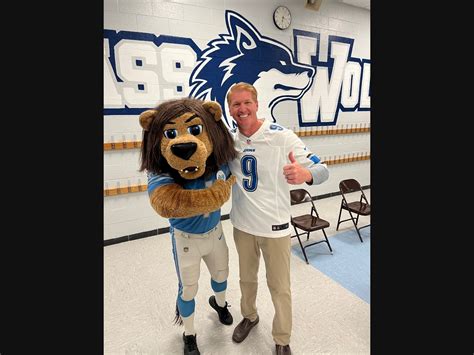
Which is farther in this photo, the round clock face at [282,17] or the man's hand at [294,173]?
→ the round clock face at [282,17]

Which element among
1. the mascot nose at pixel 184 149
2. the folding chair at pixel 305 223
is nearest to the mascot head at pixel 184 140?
the mascot nose at pixel 184 149

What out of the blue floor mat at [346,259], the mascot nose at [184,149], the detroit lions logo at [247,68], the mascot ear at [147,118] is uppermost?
the detroit lions logo at [247,68]

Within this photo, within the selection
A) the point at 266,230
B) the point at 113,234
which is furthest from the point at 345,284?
the point at 113,234

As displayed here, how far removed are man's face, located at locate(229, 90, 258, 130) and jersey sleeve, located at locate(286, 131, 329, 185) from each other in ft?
0.89

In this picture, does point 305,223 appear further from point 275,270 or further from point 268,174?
point 268,174

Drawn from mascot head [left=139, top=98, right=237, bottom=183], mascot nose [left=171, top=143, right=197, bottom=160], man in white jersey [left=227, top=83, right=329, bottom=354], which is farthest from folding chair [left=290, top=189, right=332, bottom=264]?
mascot nose [left=171, top=143, right=197, bottom=160]

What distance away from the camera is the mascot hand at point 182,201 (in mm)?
A: 1572

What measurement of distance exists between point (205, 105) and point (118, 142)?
2.30m

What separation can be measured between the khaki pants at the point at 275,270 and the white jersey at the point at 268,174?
0.30 feet

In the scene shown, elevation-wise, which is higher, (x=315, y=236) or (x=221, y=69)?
(x=221, y=69)

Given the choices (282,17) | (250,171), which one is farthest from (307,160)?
(282,17)

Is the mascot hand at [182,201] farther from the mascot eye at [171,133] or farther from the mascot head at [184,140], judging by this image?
the mascot eye at [171,133]

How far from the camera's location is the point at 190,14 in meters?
3.75

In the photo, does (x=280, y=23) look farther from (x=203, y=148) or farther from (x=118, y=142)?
(x=203, y=148)
